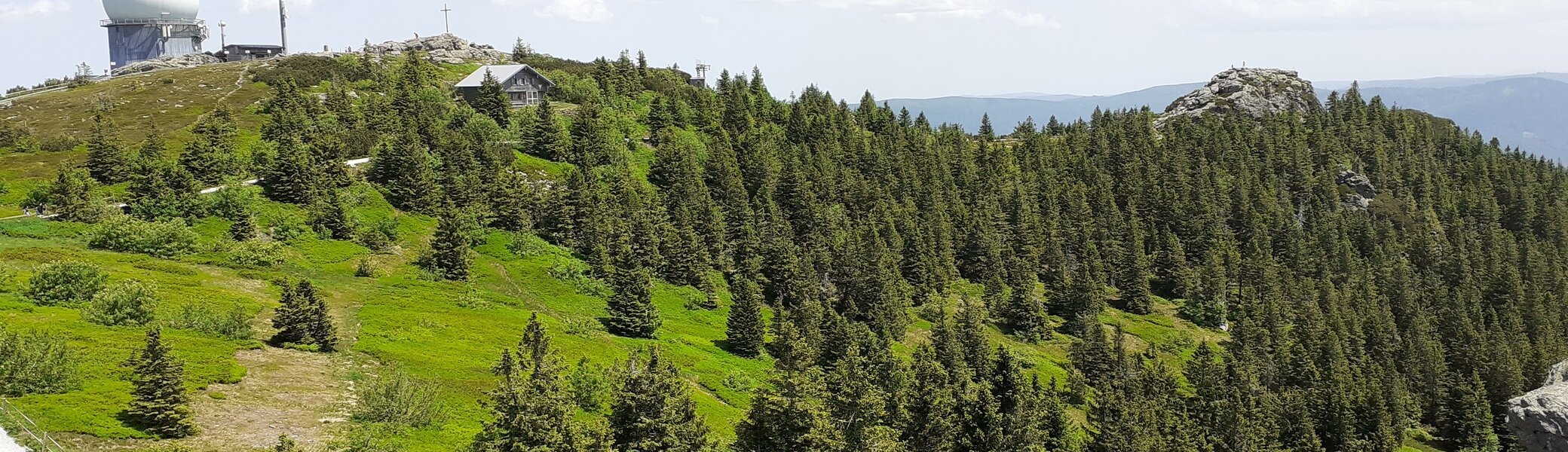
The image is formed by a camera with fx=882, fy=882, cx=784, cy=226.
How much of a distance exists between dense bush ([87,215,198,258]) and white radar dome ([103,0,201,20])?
102832mm

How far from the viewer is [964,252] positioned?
131m

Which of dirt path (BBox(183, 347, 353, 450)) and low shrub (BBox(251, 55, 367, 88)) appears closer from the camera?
dirt path (BBox(183, 347, 353, 450))

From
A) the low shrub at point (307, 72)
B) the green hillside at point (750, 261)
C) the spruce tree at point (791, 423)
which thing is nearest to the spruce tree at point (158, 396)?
the green hillside at point (750, 261)

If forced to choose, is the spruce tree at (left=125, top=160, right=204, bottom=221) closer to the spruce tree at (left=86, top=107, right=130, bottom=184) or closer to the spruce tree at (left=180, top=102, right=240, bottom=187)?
the spruce tree at (left=180, top=102, right=240, bottom=187)

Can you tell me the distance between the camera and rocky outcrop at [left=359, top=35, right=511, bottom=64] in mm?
176375

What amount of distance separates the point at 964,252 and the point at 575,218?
6042cm

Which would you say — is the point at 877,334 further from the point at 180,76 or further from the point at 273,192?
the point at 180,76

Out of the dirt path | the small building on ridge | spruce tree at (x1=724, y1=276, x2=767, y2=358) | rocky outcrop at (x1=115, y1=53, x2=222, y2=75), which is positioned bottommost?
spruce tree at (x1=724, y1=276, x2=767, y2=358)

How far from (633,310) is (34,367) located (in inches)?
1646

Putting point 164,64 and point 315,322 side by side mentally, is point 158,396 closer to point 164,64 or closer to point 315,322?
point 315,322

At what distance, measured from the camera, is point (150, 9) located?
149250mm

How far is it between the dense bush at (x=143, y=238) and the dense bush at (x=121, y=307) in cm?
1797

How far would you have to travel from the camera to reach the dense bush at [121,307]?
154 feet

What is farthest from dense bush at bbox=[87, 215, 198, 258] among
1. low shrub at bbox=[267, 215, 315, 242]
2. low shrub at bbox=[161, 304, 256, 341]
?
low shrub at bbox=[161, 304, 256, 341]
